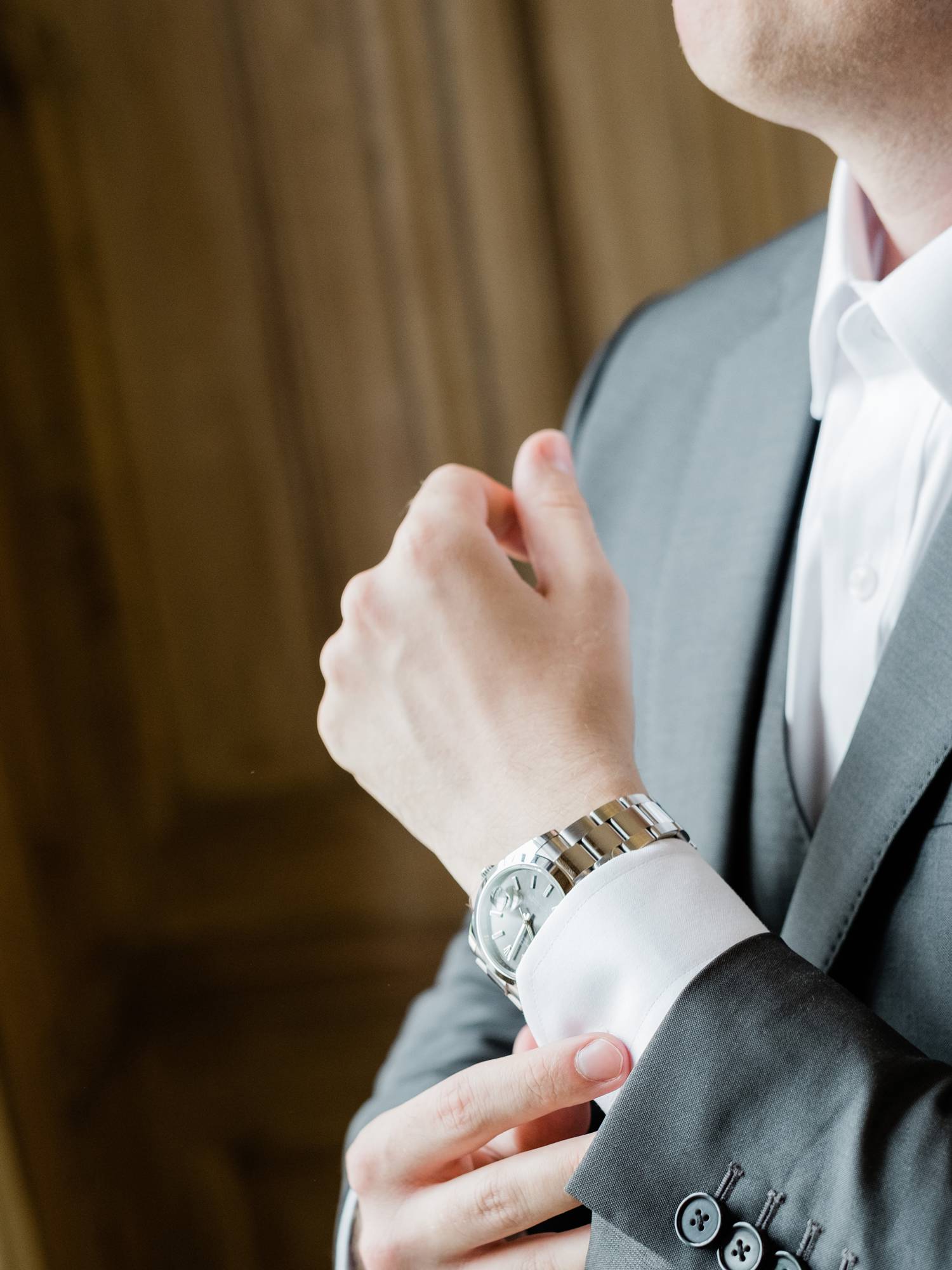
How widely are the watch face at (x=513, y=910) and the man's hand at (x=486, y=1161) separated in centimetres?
6

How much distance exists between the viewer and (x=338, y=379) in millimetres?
1634

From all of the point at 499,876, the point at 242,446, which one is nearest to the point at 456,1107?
the point at 499,876

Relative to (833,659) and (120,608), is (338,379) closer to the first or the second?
(120,608)

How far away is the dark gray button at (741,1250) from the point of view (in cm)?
57

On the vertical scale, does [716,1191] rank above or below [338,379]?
below

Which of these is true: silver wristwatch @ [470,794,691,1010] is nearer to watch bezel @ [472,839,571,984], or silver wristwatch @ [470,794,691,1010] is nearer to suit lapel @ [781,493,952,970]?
watch bezel @ [472,839,571,984]

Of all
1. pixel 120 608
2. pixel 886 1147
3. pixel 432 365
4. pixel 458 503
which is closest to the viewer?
pixel 886 1147

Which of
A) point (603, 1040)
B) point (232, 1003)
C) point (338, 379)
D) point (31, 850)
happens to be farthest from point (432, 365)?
point (603, 1040)

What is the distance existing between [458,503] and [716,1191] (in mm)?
423

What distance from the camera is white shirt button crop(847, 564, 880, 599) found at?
0.82 meters

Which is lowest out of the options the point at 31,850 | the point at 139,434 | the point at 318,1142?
the point at 318,1142

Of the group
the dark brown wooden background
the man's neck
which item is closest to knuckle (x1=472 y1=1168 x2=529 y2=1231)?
the man's neck

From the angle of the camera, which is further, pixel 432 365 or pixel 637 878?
pixel 432 365

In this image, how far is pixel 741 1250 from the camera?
58 cm
